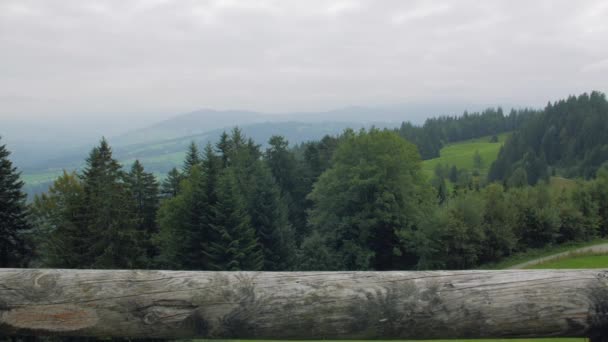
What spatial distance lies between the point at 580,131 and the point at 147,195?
10701 cm

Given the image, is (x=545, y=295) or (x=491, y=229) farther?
(x=491, y=229)

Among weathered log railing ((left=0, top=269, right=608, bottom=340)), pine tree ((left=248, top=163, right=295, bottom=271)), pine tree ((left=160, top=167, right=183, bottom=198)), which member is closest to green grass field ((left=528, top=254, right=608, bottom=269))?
pine tree ((left=248, top=163, right=295, bottom=271))

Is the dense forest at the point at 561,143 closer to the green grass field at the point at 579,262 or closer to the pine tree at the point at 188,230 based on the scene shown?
the green grass field at the point at 579,262

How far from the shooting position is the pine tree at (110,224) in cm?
2480

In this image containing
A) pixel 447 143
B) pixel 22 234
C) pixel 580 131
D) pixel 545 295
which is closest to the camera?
→ pixel 545 295

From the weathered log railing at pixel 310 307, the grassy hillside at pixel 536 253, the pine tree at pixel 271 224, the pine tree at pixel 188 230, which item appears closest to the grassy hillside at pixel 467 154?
the grassy hillside at pixel 536 253

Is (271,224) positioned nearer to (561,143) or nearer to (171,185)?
(171,185)

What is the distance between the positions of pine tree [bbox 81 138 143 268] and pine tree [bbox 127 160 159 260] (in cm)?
557

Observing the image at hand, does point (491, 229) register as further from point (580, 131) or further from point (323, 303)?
point (580, 131)

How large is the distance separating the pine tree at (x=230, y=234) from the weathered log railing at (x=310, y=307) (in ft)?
78.9

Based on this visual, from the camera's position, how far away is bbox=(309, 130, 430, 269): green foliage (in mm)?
26672

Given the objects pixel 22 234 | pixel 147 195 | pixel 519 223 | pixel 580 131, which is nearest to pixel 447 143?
pixel 580 131

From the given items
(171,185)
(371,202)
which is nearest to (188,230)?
(171,185)

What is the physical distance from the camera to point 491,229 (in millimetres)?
27562
